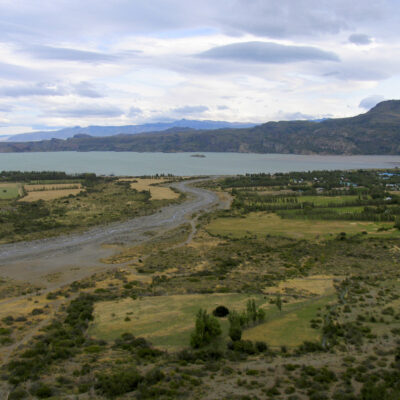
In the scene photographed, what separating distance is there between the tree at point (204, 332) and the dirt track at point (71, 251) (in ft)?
67.1

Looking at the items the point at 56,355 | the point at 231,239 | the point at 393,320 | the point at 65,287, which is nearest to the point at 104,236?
the point at 231,239

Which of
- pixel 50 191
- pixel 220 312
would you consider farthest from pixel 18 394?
pixel 50 191

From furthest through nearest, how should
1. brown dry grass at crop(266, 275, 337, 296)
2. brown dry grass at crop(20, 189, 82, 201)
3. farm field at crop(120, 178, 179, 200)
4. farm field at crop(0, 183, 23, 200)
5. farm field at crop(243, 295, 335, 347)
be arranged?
farm field at crop(120, 178, 179, 200) < brown dry grass at crop(20, 189, 82, 201) < farm field at crop(0, 183, 23, 200) < brown dry grass at crop(266, 275, 337, 296) < farm field at crop(243, 295, 335, 347)

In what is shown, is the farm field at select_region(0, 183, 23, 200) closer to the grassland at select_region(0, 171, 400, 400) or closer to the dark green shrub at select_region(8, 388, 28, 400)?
the grassland at select_region(0, 171, 400, 400)

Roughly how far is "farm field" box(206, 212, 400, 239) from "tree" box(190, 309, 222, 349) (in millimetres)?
37557

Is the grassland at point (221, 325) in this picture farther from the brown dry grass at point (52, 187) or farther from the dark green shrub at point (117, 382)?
the brown dry grass at point (52, 187)

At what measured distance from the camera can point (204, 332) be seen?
2408 centimetres

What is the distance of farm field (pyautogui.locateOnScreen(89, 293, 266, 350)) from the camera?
84.6 feet

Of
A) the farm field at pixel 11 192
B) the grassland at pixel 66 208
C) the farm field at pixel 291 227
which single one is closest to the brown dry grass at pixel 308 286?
the farm field at pixel 291 227

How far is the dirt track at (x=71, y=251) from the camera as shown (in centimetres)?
4269

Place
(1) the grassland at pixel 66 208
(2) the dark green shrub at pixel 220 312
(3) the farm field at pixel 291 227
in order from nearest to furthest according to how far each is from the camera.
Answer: (2) the dark green shrub at pixel 220 312 < (3) the farm field at pixel 291 227 < (1) the grassland at pixel 66 208

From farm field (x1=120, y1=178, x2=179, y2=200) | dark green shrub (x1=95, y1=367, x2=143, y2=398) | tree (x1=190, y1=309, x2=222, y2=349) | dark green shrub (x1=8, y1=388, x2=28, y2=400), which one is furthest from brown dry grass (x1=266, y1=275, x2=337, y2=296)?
farm field (x1=120, y1=178, x2=179, y2=200)

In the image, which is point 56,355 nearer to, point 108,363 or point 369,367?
point 108,363

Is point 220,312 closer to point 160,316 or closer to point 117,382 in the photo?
point 160,316
